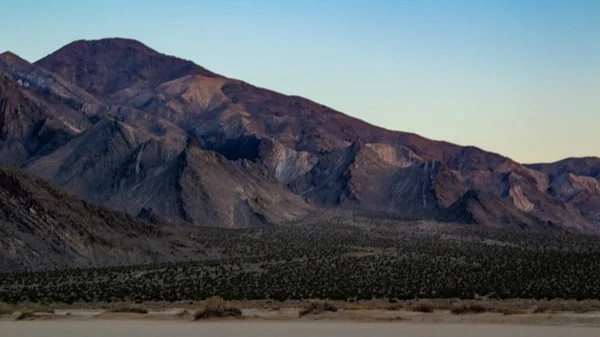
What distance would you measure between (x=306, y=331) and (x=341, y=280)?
28.5 metres

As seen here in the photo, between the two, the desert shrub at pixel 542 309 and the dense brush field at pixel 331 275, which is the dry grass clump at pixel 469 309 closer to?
the desert shrub at pixel 542 309

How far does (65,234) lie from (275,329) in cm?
5071

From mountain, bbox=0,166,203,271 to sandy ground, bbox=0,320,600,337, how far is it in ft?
130

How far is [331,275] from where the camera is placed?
2194 inches

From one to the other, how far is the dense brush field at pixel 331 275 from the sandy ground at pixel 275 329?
1511cm

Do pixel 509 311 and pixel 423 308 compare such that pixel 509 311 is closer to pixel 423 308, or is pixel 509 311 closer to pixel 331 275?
pixel 423 308

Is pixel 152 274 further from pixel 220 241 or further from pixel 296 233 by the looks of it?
pixel 296 233

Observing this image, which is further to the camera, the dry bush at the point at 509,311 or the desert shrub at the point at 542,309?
the desert shrub at the point at 542,309

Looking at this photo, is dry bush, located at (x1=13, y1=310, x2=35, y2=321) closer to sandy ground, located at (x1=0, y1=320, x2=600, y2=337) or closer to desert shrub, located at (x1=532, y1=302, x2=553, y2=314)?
sandy ground, located at (x1=0, y1=320, x2=600, y2=337)

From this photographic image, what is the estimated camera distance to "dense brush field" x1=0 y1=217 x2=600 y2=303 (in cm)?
4462

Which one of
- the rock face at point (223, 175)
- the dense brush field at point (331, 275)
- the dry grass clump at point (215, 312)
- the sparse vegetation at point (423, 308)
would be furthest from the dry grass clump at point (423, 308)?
the rock face at point (223, 175)

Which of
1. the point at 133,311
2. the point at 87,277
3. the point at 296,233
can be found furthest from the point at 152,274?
the point at 296,233

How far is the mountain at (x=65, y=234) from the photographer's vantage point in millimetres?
67375

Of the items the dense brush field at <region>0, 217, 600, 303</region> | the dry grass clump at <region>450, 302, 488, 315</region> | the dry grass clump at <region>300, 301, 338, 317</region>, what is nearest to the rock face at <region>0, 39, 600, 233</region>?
the dense brush field at <region>0, 217, 600, 303</region>
